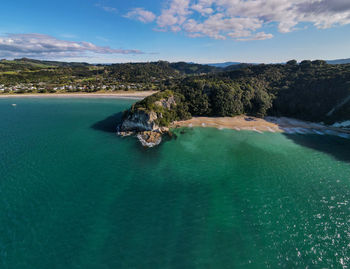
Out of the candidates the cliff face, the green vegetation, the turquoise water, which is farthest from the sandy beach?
the turquoise water

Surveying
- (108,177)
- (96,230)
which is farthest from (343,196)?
(108,177)

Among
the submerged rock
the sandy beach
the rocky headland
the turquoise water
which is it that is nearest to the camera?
the turquoise water

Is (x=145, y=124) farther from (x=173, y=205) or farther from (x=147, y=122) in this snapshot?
(x=173, y=205)

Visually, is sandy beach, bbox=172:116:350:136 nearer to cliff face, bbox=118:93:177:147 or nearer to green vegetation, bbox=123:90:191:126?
green vegetation, bbox=123:90:191:126

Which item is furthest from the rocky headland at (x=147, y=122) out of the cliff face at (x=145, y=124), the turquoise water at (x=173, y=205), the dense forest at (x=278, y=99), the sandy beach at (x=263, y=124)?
the sandy beach at (x=263, y=124)

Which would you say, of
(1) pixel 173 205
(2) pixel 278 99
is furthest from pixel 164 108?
(2) pixel 278 99

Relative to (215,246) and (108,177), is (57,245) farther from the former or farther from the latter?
(215,246)
